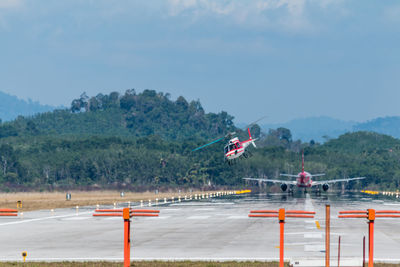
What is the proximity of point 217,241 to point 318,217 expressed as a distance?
19.7m

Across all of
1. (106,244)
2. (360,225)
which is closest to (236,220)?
(360,225)

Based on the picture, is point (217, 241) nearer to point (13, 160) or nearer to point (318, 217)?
point (318, 217)

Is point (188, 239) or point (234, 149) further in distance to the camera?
point (234, 149)


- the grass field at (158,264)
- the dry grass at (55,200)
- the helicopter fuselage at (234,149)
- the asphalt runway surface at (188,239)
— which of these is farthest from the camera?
the dry grass at (55,200)

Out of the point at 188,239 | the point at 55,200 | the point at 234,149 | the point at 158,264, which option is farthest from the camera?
the point at 55,200

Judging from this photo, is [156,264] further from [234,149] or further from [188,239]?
[234,149]

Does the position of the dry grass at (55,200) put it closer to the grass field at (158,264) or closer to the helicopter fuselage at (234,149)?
the helicopter fuselage at (234,149)

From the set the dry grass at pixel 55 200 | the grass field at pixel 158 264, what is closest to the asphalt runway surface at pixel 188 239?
the grass field at pixel 158 264

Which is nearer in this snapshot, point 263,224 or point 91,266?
point 91,266

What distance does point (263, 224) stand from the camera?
47.2 metres

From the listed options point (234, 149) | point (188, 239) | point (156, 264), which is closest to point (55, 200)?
point (234, 149)

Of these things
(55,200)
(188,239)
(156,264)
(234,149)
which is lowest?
(55,200)

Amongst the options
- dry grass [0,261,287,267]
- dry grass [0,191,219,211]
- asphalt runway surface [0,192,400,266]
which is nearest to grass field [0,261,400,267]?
dry grass [0,261,287,267]

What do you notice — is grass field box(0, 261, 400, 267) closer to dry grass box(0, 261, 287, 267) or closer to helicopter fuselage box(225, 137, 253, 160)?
dry grass box(0, 261, 287, 267)
